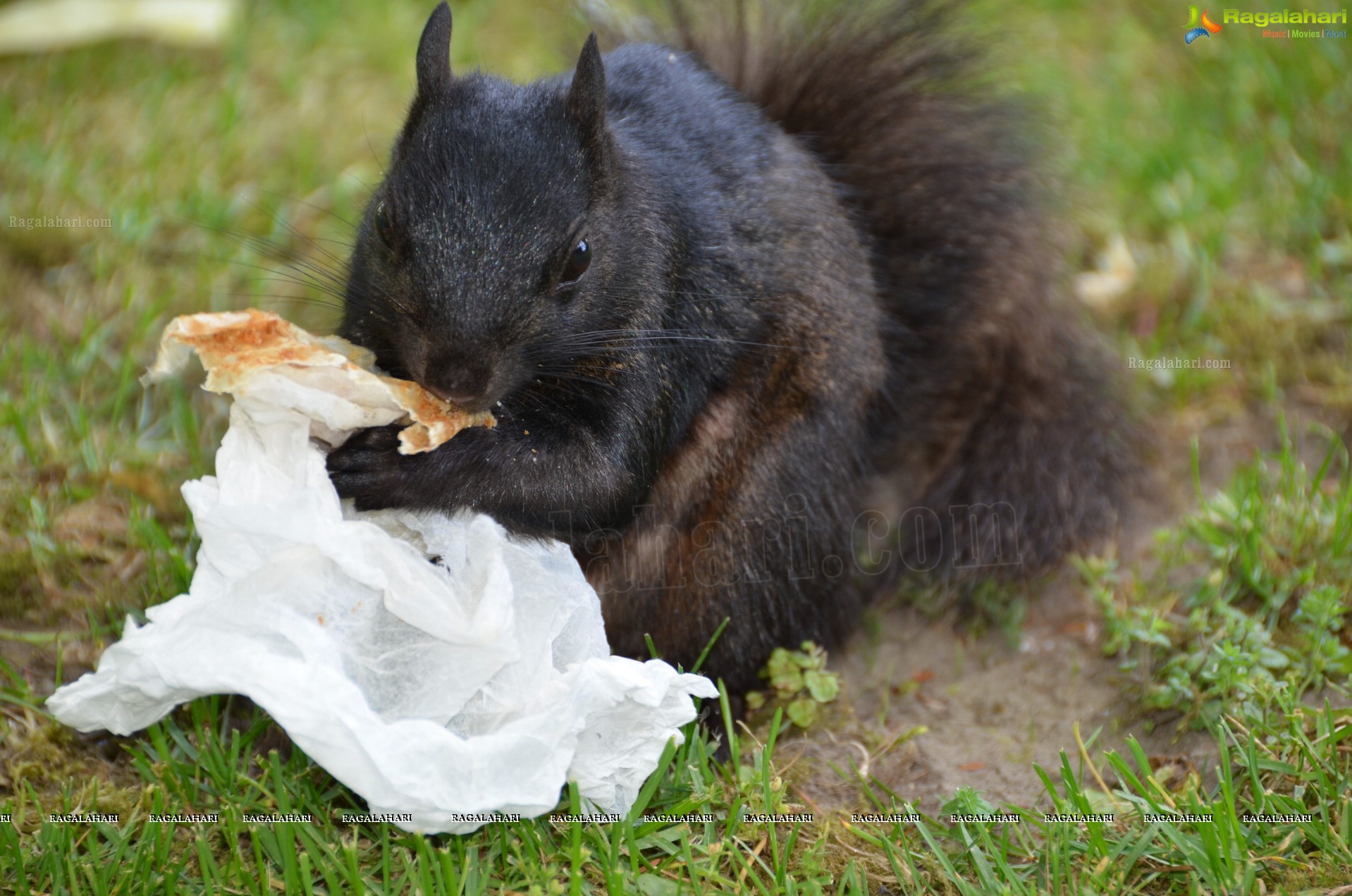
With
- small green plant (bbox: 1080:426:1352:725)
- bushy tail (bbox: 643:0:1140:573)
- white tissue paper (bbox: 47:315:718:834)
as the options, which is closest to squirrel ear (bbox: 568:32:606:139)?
white tissue paper (bbox: 47:315:718:834)

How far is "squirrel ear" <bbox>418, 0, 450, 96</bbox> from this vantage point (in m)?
2.31

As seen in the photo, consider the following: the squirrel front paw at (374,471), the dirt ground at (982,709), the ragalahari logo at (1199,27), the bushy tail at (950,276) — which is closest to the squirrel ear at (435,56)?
the squirrel front paw at (374,471)

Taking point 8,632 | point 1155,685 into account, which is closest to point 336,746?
point 8,632

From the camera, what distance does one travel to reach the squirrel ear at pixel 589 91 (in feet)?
7.41

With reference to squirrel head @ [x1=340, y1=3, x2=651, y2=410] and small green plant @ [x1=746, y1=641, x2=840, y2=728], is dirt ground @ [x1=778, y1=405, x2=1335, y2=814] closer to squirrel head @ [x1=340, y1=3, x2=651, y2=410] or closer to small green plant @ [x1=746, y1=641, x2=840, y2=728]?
small green plant @ [x1=746, y1=641, x2=840, y2=728]

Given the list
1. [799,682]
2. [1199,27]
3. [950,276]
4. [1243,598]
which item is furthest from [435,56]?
[1199,27]

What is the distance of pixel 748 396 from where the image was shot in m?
2.66

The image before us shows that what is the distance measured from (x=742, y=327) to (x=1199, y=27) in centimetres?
325

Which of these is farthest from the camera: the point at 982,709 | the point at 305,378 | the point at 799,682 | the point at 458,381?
the point at 982,709

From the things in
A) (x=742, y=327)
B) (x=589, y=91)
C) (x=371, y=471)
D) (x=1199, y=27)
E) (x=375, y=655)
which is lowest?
(x=375, y=655)

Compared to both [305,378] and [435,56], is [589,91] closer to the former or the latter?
[435,56]

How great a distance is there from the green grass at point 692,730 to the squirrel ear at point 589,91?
740mm

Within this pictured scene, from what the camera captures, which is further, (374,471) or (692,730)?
(692,730)

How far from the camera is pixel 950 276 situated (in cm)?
306
